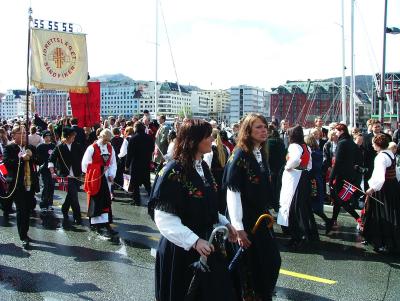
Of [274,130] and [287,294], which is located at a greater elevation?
[274,130]

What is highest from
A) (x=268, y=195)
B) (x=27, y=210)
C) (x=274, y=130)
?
(x=274, y=130)

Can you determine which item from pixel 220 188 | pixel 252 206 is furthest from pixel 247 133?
pixel 220 188

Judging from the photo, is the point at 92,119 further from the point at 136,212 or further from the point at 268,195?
the point at 268,195

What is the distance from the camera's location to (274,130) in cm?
996

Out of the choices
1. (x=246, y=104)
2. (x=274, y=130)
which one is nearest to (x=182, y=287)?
(x=274, y=130)

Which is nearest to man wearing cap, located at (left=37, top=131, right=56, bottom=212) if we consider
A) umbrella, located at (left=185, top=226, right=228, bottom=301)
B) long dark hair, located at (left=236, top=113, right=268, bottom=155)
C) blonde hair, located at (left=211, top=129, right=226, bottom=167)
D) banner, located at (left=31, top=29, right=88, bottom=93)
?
banner, located at (left=31, top=29, right=88, bottom=93)

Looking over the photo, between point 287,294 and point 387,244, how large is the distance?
8.00 ft

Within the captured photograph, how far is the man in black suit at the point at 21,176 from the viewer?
7520 millimetres

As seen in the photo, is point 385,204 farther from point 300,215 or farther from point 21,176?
point 21,176

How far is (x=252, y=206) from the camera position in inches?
174

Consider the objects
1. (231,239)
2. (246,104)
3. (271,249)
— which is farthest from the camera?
(246,104)

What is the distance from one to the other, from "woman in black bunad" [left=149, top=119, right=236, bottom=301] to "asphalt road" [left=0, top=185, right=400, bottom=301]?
1.98 meters

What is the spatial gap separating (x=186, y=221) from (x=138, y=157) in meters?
8.27

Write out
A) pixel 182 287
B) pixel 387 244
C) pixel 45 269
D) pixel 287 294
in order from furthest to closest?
1. pixel 387 244
2. pixel 45 269
3. pixel 287 294
4. pixel 182 287
